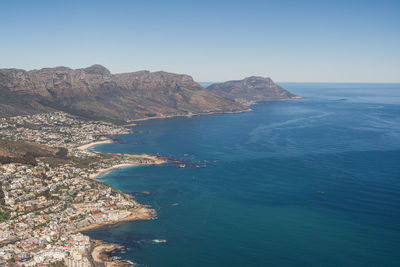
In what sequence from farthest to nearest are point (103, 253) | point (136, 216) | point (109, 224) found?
point (136, 216) → point (109, 224) → point (103, 253)

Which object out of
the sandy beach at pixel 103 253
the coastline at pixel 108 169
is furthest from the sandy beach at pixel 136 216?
the coastline at pixel 108 169

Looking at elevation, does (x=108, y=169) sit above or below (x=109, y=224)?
above

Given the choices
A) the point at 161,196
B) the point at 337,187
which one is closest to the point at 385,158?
the point at 337,187

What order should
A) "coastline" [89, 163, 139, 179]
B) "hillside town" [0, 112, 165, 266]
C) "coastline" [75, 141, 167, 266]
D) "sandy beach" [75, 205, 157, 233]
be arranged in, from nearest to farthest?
1. "hillside town" [0, 112, 165, 266]
2. "coastline" [75, 141, 167, 266]
3. "sandy beach" [75, 205, 157, 233]
4. "coastline" [89, 163, 139, 179]

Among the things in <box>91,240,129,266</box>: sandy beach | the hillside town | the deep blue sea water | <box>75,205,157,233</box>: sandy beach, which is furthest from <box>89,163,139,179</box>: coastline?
<box>91,240,129,266</box>: sandy beach

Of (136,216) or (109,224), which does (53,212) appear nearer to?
(109,224)

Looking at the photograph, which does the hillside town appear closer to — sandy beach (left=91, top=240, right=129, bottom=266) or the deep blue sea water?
sandy beach (left=91, top=240, right=129, bottom=266)

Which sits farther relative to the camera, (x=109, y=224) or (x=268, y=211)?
(x=268, y=211)

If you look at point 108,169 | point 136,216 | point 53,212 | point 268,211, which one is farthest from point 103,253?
point 108,169

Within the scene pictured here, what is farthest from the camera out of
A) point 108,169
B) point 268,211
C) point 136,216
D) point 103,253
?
point 108,169

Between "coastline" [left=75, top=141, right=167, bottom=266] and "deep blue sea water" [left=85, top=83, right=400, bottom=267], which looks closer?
"coastline" [left=75, top=141, right=167, bottom=266]

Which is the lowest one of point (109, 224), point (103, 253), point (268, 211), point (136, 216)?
point (103, 253)

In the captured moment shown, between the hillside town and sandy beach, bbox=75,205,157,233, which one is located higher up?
the hillside town
